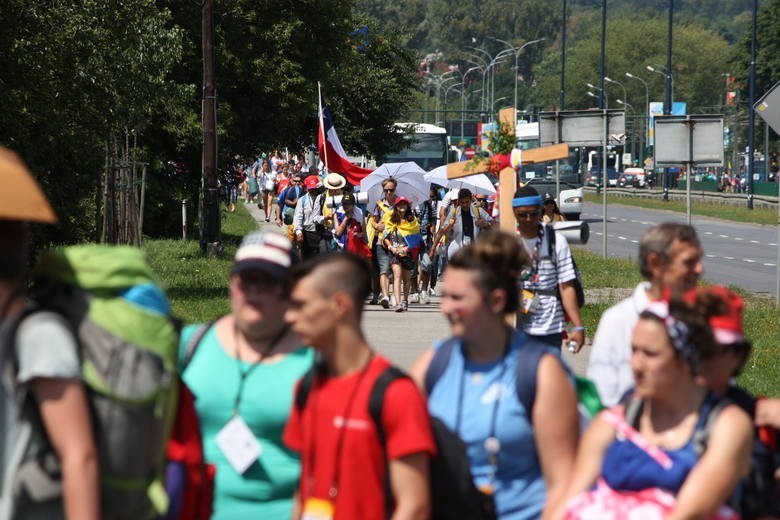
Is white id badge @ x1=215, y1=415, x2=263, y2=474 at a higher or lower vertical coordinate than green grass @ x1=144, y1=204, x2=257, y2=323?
higher

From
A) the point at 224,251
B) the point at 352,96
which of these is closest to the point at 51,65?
the point at 224,251

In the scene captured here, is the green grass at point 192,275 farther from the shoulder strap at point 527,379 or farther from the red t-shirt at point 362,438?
the red t-shirt at point 362,438

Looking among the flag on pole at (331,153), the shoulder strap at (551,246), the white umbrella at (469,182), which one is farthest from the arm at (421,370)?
the flag on pole at (331,153)

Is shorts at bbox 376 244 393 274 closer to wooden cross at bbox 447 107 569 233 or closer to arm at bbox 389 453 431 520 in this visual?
wooden cross at bbox 447 107 569 233

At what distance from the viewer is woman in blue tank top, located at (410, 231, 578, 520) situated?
430 centimetres

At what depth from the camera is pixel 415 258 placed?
20.1 m

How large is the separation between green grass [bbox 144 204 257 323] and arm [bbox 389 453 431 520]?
10766 millimetres

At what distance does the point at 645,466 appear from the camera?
4066 mm

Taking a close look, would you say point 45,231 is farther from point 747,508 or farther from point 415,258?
point 747,508

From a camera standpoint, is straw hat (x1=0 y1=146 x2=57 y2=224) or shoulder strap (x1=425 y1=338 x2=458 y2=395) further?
shoulder strap (x1=425 y1=338 x2=458 y2=395)

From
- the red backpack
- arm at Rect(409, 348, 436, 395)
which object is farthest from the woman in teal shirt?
the red backpack

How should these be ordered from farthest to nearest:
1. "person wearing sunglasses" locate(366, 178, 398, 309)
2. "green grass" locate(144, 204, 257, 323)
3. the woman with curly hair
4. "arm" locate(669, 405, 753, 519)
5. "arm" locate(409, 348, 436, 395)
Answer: "person wearing sunglasses" locate(366, 178, 398, 309), the woman with curly hair, "green grass" locate(144, 204, 257, 323), "arm" locate(409, 348, 436, 395), "arm" locate(669, 405, 753, 519)

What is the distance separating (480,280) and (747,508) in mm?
946

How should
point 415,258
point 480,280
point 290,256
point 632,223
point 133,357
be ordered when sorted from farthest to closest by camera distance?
1. point 632,223
2. point 415,258
3. point 290,256
4. point 480,280
5. point 133,357
